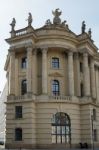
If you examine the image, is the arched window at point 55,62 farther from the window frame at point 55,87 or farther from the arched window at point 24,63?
the arched window at point 24,63

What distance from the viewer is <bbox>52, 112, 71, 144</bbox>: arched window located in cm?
5475

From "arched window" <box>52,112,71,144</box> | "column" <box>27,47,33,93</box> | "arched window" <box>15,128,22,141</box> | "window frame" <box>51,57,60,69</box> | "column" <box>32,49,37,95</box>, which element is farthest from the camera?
"window frame" <box>51,57,60,69</box>

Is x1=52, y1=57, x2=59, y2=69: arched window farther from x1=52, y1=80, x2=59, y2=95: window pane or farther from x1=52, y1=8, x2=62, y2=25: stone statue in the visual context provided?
x1=52, y1=8, x2=62, y2=25: stone statue

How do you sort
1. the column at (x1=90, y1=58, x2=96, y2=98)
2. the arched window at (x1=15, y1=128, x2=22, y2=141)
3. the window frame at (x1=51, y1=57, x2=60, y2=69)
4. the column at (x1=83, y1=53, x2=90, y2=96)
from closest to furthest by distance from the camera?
1. the arched window at (x1=15, y1=128, x2=22, y2=141)
2. the column at (x1=83, y1=53, x2=90, y2=96)
3. the window frame at (x1=51, y1=57, x2=60, y2=69)
4. the column at (x1=90, y1=58, x2=96, y2=98)

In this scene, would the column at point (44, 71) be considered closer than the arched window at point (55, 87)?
Yes

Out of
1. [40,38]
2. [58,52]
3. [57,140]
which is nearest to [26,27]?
[40,38]

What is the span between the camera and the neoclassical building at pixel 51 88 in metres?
54.0

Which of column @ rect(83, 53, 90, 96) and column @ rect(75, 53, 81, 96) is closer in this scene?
column @ rect(83, 53, 90, 96)

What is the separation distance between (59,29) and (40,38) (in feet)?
12.1

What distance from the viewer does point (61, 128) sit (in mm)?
55531

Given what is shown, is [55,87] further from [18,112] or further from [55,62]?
[18,112]

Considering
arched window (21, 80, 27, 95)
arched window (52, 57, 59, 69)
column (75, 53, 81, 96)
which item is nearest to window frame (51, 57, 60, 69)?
arched window (52, 57, 59, 69)

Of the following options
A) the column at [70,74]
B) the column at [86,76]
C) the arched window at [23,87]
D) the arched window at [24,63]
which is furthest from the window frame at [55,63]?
the arched window at [23,87]

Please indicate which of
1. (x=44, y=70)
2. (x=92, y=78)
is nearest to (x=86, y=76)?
(x=92, y=78)
